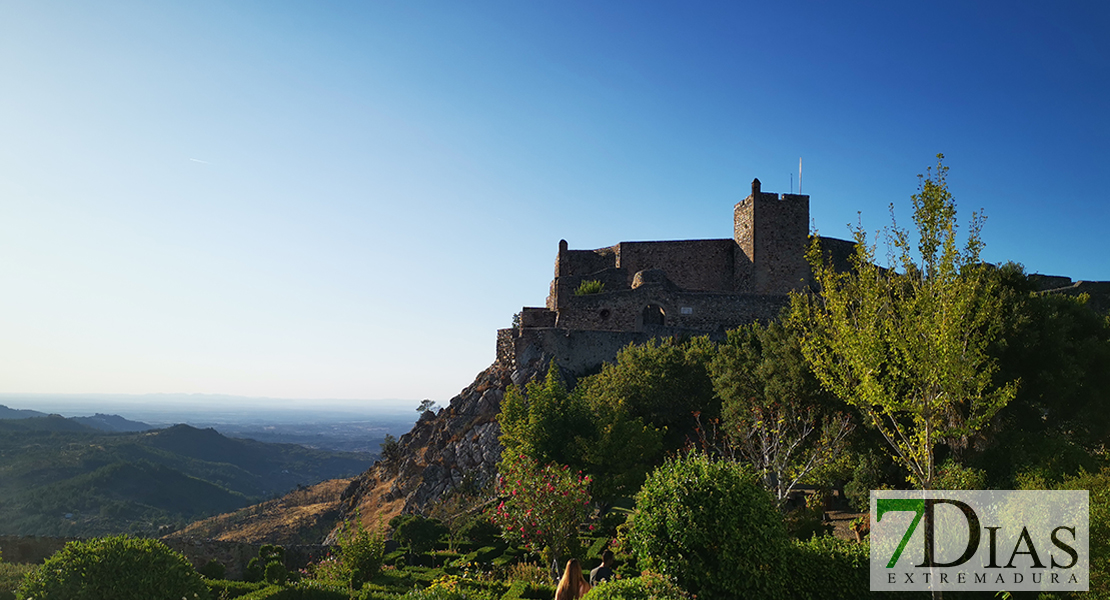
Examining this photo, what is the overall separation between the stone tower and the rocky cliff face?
13529mm

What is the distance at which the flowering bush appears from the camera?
43.9 feet

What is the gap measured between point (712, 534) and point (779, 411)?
887cm

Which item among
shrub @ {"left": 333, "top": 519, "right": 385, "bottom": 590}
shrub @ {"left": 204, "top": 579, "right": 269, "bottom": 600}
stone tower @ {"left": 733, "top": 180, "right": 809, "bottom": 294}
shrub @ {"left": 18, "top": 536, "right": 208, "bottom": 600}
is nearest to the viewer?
shrub @ {"left": 18, "top": 536, "right": 208, "bottom": 600}

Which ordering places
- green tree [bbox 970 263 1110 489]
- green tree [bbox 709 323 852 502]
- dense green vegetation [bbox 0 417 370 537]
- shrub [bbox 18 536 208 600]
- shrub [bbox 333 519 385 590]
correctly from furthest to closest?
dense green vegetation [bbox 0 417 370 537], green tree [bbox 709 323 852 502], shrub [bbox 333 519 385 590], green tree [bbox 970 263 1110 489], shrub [bbox 18 536 208 600]

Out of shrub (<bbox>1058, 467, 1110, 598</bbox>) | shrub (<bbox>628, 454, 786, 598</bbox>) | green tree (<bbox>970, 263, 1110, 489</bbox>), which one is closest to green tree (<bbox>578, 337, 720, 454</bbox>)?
green tree (<bbox>970, 263, 1110, 489</bbox>)

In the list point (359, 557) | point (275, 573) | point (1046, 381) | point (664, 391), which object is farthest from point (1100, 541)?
point (275, 573)

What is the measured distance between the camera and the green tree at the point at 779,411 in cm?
1492

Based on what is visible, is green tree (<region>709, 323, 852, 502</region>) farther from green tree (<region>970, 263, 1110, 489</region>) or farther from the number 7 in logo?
green tree (<region>970, 263, 1110, 489</region>)

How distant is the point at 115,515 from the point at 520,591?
67938 mm

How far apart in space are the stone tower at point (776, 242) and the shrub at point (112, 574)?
101 ft

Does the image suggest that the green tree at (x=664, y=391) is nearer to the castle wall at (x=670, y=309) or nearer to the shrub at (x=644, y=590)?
the castle wall at (x=670, y=309)

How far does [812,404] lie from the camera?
670 inches

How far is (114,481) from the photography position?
6969 cm

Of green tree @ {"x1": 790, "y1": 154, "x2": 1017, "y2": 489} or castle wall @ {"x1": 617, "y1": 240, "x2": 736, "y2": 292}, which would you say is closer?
green tree @ {"x1": 790, "y1": 154, "x2": 1017, "y2": 489}
